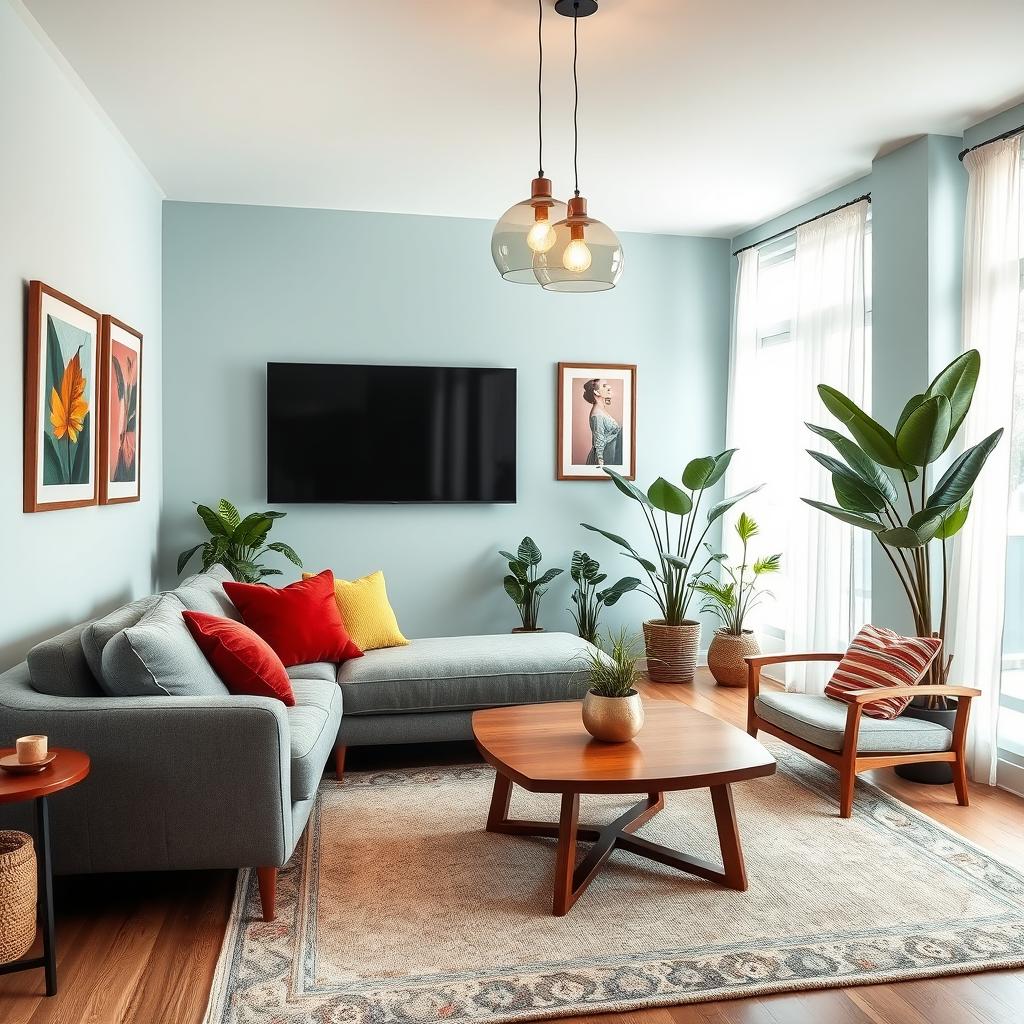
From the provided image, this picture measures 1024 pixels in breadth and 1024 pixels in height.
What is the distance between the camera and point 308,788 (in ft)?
9.30

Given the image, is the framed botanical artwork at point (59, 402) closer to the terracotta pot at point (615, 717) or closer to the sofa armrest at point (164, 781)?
the sofa armrest at point (164, 781)

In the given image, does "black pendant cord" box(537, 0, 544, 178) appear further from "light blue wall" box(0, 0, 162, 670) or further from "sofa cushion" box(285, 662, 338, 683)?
"sofa cushion" box(285, 662, 338, 683)

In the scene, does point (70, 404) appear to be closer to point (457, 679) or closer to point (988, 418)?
point (457, 679)

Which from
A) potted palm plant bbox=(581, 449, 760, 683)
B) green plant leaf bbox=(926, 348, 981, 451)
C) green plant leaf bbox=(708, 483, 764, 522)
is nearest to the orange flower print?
potted palm plant bbox=(581, 449, 760, 683)

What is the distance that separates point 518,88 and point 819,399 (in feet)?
8.05

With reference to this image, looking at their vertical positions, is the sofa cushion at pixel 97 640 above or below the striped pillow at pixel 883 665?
above

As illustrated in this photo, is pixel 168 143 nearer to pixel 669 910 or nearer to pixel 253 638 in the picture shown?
pixel 253 638

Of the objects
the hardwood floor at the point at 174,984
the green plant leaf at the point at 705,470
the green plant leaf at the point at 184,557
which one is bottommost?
the hardwood floor at the point at 174,984

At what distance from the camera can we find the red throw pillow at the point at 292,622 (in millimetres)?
3984

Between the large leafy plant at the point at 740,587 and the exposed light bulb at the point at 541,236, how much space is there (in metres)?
3.23

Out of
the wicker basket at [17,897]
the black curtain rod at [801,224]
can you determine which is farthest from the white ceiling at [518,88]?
the wicker basket at [17,897]

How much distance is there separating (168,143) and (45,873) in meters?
3.44

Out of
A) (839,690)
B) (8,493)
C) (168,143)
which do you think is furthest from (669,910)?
(168,143)

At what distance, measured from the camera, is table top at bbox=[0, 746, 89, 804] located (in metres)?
2.05
